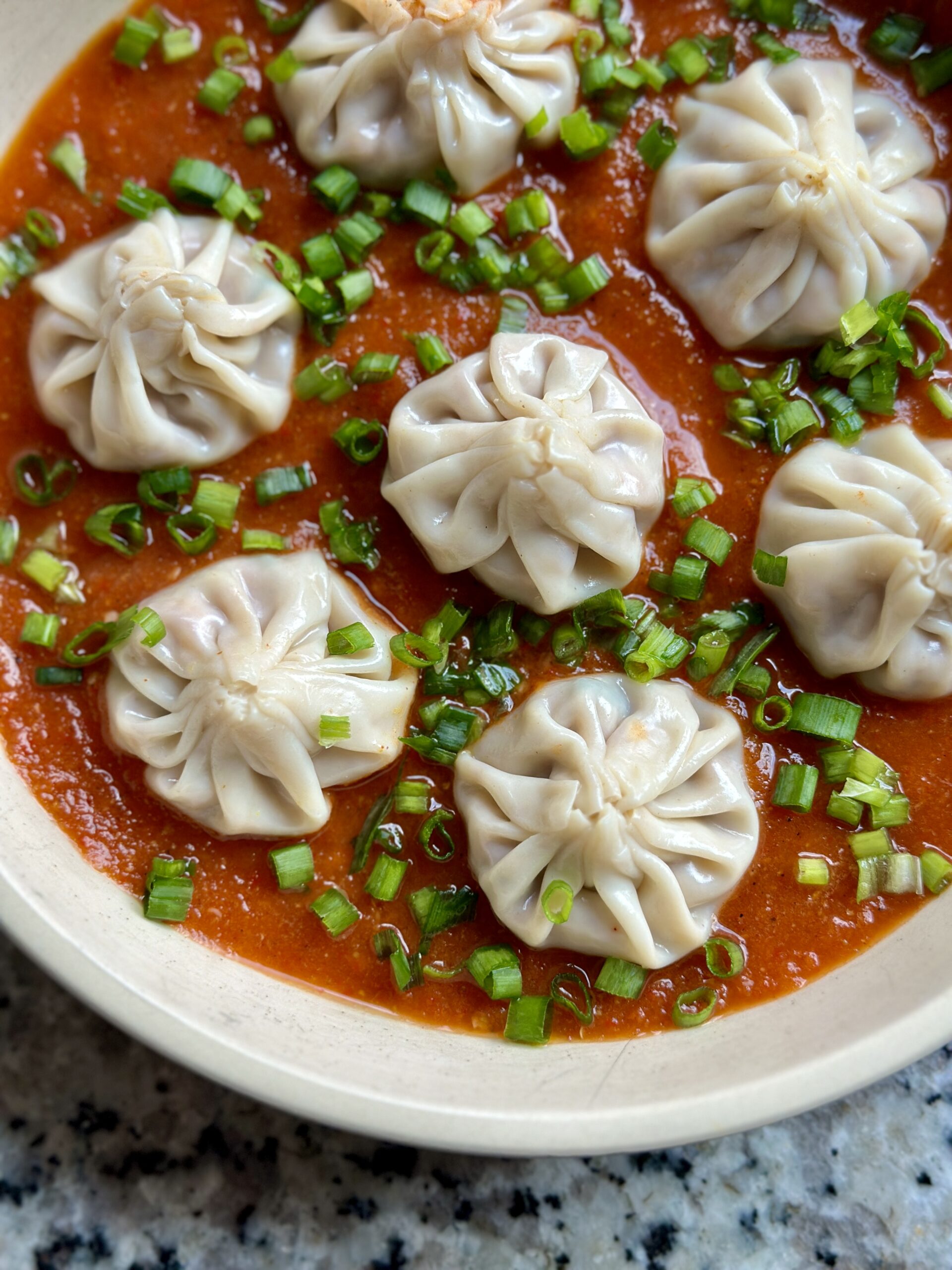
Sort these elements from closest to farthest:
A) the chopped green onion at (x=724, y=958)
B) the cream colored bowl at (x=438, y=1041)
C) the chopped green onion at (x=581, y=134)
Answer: the cream colored bowl at (x=438, y=1041) < the chopped green onion at (x=724, y=958) < the chopped green onion at (x=581, y=134)

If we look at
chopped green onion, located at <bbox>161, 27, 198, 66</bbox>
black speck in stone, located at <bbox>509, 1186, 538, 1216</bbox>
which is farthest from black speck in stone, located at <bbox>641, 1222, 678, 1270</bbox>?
chopped green onion, located at <bbox>161, 27, 198, 66</bbox>

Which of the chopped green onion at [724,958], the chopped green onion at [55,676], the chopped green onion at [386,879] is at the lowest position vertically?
the chopped green onion at [724,958]

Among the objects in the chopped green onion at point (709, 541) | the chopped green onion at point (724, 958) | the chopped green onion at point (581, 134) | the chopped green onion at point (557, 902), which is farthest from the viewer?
the chopped green onion at point (581, 134)

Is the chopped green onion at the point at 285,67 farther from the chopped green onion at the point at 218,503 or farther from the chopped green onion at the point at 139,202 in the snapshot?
the chopped green onion at the point at 218,503

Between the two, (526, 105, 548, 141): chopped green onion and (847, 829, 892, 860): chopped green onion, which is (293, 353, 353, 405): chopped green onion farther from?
(847, 829, 892, 860): chopped green onion

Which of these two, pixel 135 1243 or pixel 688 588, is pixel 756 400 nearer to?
pixel 688 588

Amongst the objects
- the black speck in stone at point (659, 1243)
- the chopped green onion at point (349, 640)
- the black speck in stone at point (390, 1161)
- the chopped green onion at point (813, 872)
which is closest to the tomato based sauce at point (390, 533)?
the chopped green onion at point (813, 872)

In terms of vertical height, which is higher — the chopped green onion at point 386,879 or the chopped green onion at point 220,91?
the chopped green onion at point 220,91
